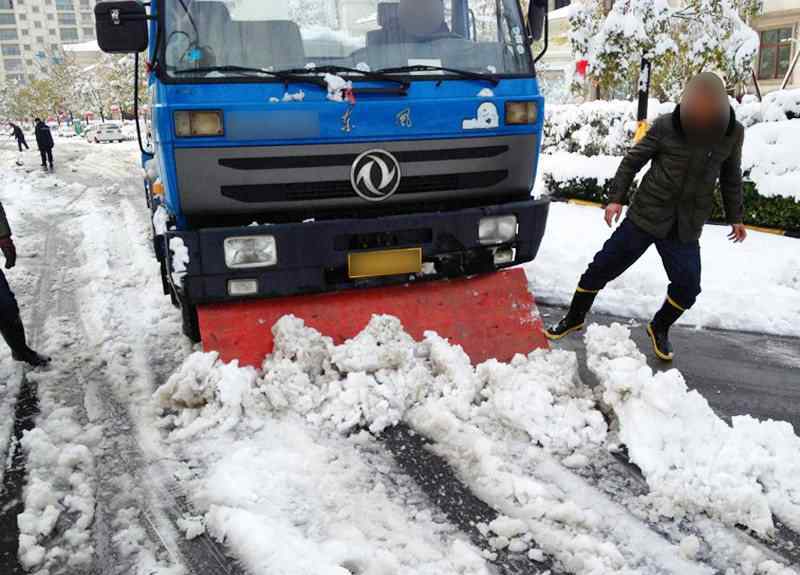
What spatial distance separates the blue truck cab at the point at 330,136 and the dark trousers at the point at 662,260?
0.67 metres

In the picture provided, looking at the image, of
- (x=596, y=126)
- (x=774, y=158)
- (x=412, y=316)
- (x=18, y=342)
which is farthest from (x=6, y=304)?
(x=596, y=126)

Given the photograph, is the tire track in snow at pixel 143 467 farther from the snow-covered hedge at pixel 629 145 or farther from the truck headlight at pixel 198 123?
the snow-covered hedge at pixel 629 145

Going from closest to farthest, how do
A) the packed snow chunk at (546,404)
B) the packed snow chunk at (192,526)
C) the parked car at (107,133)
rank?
the packed snow chunk at (192,526), the packed snow chunk at (546,404), the parked car at (107,133)

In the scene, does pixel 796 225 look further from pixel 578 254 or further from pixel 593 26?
pixel 593 26

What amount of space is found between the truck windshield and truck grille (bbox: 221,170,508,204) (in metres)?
0.60

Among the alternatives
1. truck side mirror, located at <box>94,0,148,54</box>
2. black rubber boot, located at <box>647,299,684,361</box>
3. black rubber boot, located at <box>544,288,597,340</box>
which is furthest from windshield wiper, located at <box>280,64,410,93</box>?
black rubber boot, located at <box>647,299,684,361</box>

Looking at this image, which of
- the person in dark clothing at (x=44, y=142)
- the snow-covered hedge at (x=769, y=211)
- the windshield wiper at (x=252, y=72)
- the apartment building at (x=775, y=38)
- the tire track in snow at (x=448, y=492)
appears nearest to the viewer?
the tire track in snow at (x=448, y=492)

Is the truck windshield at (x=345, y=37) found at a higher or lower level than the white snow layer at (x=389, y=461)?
higher

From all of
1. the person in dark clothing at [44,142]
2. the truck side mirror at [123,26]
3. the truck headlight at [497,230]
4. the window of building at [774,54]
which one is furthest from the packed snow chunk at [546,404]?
the window of building at [774,54]

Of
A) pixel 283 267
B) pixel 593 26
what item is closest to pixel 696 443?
pixel 283 267

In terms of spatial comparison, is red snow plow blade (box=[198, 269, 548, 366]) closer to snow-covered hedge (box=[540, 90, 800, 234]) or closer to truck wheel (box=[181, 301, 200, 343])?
truck wheel (box=[181, 301, 200, 343])

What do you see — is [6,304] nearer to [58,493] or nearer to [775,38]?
[58,493]

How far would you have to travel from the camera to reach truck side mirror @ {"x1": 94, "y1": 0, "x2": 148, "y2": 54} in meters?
3.70

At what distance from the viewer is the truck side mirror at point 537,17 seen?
4.35 meters
